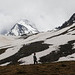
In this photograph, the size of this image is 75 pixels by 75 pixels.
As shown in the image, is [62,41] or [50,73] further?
[62,41]

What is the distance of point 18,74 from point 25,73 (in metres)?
1.07

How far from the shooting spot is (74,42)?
93.5 metres

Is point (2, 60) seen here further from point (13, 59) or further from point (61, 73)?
point (61, 73)

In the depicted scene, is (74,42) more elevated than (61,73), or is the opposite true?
(74,42)

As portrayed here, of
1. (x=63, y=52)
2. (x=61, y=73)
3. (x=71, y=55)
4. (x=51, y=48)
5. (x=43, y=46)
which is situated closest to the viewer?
(x=61, y=73)

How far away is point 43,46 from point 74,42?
13719 mm

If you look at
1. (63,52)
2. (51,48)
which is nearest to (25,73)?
(63,52)

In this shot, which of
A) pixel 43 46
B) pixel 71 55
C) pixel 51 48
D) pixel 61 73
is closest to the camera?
pixel 61 73

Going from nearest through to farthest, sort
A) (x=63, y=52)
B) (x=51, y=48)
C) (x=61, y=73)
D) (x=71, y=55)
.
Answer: (x=61, y=73) < (x=71, y=55) < (x=63, y=52) < (x=51, y=48)

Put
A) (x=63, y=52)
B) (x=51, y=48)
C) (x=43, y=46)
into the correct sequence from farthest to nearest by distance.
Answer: (x=43, y=46) < (x=51, y=48) < (x=63, y=52)

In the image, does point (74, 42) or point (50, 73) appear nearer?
point (50, 73)

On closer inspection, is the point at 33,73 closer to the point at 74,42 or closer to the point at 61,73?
the point at 61,73

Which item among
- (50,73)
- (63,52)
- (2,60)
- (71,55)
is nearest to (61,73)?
(50,73)

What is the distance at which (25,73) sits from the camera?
32.8m
